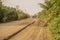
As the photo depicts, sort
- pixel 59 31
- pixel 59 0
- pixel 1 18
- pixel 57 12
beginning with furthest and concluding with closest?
1. pixel 1 18
2. pixel 57 12
3. pixel 59 0
4. pixel 59 31

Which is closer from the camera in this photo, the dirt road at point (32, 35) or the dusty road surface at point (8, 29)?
the dirt road at point (32, 35)

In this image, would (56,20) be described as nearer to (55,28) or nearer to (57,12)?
(55,28)

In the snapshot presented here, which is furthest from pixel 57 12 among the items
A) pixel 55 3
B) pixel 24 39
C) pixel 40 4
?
pixel 40 4

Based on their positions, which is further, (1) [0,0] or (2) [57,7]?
(1) [0,0]

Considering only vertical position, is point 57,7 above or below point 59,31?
above

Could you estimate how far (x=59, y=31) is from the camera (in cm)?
741

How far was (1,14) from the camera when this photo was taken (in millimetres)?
41531

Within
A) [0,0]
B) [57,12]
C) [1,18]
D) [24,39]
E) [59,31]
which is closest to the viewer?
[59,31]

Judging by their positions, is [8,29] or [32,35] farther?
[8,29]

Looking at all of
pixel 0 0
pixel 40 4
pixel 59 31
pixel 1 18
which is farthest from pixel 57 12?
pixel 0 0

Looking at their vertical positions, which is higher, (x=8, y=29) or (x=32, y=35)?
(x=32, y=35)

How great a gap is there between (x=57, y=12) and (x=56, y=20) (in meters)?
0.97

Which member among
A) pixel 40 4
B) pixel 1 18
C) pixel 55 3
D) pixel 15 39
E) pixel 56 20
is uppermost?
pixel 55 3

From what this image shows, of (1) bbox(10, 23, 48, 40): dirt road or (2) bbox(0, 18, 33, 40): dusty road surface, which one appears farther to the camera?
(2) bbox(0, 18, 33, 40): dusty road surface
